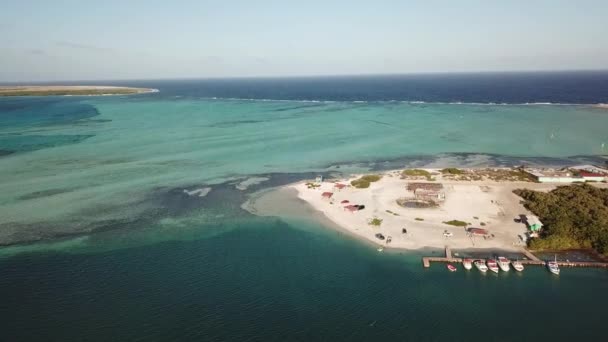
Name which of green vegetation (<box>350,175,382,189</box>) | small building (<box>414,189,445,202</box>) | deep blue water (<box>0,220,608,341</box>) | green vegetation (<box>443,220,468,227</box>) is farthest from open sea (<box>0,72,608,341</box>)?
small building (<box>414,189,445,202</box>)

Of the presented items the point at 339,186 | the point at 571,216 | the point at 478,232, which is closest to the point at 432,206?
the point at 478,232

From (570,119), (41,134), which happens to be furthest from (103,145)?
(570,119)

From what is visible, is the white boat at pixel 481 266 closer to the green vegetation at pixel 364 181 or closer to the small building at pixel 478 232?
the small building at pixel 478 232

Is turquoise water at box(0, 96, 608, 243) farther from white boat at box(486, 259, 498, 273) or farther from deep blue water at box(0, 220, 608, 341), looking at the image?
white boat at box(486, 259, 498, 273)

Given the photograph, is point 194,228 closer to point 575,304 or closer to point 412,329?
point 412,329

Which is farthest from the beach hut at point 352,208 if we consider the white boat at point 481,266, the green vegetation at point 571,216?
the green vegetation at point 571,216

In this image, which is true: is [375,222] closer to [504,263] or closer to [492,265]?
[492,265]
